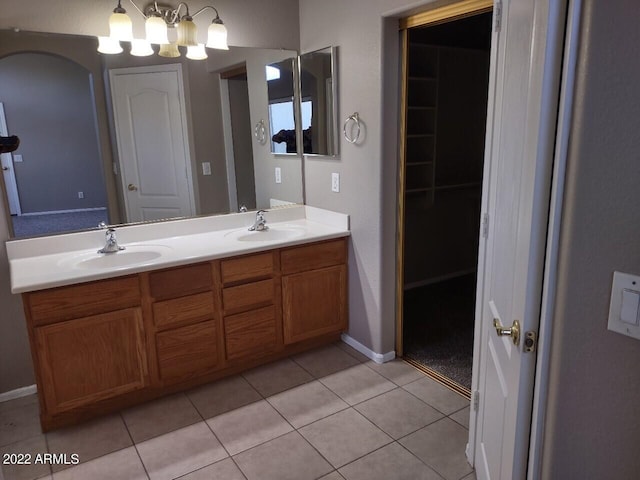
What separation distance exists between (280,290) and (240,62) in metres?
1.45

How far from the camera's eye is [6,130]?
92.2 inches

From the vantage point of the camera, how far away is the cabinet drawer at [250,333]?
2598 mm

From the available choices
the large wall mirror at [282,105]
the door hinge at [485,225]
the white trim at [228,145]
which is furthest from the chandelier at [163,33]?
the door hinge at [485,225]

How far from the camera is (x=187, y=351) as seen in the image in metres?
2.47

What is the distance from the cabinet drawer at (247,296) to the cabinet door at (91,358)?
47cm

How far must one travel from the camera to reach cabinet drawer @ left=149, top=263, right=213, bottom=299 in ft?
7.55

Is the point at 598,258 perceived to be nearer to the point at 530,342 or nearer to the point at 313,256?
the point at 530,342

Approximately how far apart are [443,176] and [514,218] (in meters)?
2.91

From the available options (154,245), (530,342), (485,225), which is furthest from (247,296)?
(530,342)

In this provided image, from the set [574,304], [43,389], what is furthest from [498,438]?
[43,389]

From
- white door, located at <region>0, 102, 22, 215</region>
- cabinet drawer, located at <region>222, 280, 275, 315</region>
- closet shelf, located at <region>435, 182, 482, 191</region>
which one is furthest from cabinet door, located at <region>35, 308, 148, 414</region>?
closet shelf, located at <region>435, 182, 482, 191</region>

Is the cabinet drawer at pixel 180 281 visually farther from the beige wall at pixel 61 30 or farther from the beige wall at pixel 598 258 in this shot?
the beige wall at pixel 598 258

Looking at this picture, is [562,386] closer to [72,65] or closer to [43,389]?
[43,389]

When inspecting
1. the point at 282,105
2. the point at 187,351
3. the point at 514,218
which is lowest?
the point at 187,351
